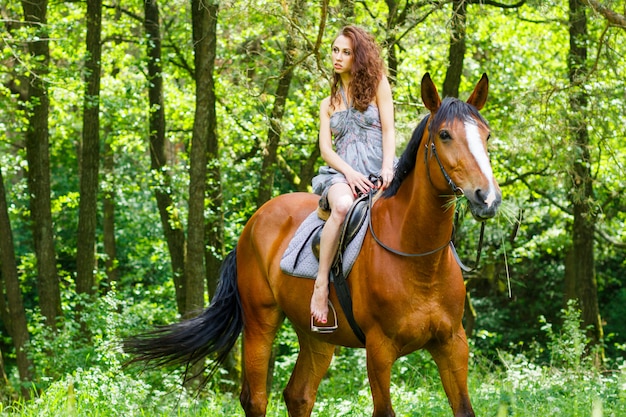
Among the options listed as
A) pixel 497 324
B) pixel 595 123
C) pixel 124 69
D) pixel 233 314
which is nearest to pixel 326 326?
pixel 233 314

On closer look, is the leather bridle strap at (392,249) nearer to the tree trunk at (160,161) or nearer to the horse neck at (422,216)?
the horse neck at (422,216)

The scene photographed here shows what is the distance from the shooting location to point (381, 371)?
4758 mm

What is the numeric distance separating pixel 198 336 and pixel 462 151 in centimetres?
323

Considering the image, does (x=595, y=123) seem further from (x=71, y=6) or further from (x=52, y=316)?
(x=71, y=6)

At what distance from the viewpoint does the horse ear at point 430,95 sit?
4.50 m

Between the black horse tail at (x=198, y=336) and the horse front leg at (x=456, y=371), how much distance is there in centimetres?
228

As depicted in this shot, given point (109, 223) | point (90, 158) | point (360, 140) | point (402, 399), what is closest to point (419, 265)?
point (360, 140)

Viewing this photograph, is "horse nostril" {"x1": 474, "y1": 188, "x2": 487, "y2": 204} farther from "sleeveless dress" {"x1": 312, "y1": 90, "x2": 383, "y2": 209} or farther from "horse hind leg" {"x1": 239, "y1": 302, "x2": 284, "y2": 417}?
"horse hind leg" {"x1": 239, "y1": 302, "x2": 284, "y2": 417}

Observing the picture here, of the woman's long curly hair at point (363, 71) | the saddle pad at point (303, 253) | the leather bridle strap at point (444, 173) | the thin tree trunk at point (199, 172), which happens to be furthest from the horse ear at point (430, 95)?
the thin tree trunk at point (199, 172)

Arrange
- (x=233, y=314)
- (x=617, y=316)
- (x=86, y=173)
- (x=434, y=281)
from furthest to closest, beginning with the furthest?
(x=617, y=316), (x=86, y=173), (x=233, y=314), (x=434, y=281)

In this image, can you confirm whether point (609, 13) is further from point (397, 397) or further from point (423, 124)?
point (397, 397)

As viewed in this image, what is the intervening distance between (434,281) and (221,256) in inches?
367

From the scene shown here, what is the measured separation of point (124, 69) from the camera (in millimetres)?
17781

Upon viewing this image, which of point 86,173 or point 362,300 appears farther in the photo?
point 86,173
